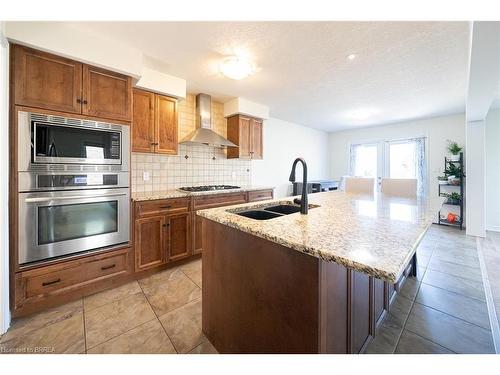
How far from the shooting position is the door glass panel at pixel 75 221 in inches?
68.7

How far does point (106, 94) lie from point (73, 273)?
1.68 m

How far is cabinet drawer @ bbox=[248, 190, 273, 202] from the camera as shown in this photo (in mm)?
3379

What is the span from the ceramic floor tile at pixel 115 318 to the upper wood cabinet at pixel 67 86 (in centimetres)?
174

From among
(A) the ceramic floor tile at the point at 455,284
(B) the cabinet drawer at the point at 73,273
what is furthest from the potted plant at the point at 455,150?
(B) the cabinet drawer at the point at 73,273

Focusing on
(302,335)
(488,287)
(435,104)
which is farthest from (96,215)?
(435,104)

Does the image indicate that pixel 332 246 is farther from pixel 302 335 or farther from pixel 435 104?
pixel 435 104

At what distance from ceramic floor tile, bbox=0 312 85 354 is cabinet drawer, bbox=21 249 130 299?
0.31m

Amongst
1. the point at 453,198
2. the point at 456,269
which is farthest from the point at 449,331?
the point at 453,198

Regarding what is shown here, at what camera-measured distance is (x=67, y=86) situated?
1.82 metres

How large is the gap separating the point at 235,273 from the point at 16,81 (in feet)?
7.17

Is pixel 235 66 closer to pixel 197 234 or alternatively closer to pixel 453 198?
pixel 197 234

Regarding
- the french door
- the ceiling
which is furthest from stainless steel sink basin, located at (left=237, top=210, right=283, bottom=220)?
the french door

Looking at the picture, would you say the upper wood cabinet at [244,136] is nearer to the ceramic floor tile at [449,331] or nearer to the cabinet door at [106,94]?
the cabinet door at [106,94]

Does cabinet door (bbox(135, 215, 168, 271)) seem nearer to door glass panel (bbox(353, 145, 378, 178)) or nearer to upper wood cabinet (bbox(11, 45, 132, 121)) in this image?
upper wood cabinet (bbox(11, 45, 132, 121))
